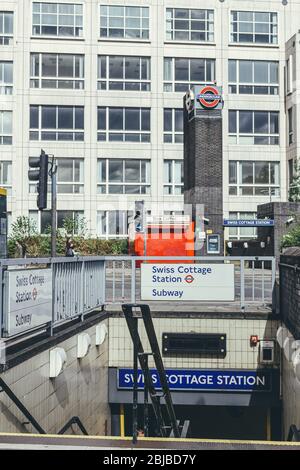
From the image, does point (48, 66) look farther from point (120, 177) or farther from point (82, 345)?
point (82, 345)

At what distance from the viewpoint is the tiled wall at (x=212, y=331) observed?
38.1ft

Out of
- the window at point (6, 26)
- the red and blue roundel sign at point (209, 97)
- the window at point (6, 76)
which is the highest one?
the window at point (6, 26)

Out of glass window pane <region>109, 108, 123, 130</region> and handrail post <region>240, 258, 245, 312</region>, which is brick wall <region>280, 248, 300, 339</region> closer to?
handrail post <region>240, 258, 245, 312</region>

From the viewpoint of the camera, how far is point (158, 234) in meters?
32.6

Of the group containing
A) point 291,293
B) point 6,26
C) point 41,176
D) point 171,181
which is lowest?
point 291,293

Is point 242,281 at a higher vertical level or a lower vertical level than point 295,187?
lower

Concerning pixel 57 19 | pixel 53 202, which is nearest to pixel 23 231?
pixel 57 19

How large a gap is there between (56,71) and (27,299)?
35107 millimetres

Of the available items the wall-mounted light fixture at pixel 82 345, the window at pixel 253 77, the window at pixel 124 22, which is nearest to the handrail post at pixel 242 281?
the wall-mounted light fixture at pixel 82 345

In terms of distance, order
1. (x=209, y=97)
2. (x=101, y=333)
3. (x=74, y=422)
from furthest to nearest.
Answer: (x=209, y=97), (x=101, y=333), (x=74, y=422)

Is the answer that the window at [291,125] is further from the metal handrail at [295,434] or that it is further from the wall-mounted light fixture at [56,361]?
the wall-mounted light fixture at [56,361]

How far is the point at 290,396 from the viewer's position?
390 inches

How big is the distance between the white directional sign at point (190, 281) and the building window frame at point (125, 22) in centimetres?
3220
